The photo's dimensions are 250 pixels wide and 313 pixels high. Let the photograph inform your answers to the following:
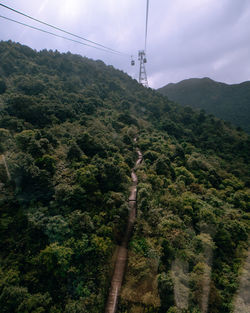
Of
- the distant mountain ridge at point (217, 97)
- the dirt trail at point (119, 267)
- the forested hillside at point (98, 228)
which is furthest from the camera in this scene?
the distant mountain ridge at point (217, 97)

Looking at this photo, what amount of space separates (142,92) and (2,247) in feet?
214

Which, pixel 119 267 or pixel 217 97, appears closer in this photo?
pixel 119 267

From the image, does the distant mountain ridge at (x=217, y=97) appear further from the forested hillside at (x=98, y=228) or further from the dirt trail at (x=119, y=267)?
the dirt trail at (x=119, y=267)

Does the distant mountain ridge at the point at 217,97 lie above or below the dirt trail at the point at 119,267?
above

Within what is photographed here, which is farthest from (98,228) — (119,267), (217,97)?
(217,97)

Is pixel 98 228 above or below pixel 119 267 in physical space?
above

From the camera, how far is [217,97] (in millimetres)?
86438

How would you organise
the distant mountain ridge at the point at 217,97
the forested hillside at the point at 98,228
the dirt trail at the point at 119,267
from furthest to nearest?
the distant mountain ridge at the point at 217,97 → the dirt trail at the point at 119,267 → the forested hillside at the point at 98,228

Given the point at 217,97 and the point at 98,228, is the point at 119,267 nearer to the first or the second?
the point at 98,228

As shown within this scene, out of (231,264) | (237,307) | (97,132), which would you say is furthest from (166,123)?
(237,307)

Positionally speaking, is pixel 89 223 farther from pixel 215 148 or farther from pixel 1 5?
pixel 215 148

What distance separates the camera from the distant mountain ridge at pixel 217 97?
242 feet

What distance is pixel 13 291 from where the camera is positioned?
9.38 meters

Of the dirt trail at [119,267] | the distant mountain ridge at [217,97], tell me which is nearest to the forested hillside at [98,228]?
the dirt trail at [119,267]
